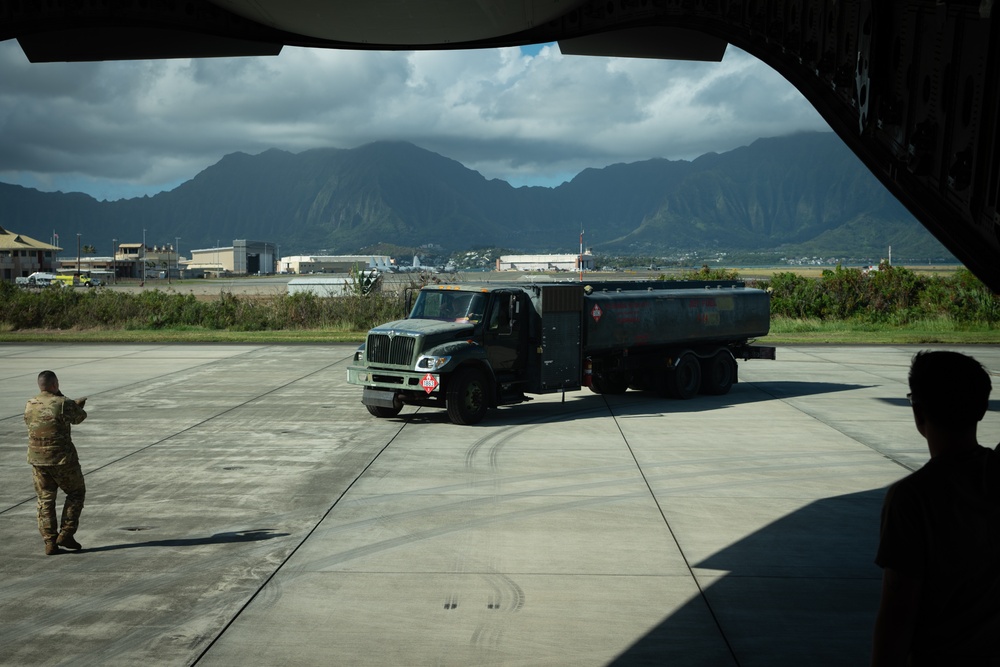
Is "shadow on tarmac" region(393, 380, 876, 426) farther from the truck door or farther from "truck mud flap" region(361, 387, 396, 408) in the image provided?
the truck door

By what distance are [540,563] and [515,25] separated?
7793mm

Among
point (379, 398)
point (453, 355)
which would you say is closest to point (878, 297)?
point (453, 355)

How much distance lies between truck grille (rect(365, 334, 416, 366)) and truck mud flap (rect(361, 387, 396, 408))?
527 millimetres

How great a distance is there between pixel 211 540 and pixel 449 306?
858 centimetres

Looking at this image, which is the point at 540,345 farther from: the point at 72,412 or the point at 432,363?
the point at 72,412

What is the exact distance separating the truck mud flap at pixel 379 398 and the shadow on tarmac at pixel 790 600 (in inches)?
311

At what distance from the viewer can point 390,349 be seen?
16188mm

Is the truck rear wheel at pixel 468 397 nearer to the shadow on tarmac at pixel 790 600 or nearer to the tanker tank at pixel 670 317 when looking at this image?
the tanker tank at pixel 670 317

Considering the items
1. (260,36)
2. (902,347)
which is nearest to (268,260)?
(902,347)

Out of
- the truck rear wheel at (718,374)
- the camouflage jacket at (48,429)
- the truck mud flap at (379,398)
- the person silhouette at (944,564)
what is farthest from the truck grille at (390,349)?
the person silhouette at (944,564)

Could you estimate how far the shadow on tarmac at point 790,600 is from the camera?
6.41 meters

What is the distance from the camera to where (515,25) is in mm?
12875

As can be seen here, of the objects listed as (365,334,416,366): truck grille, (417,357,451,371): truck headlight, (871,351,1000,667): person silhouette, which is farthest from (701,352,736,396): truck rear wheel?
(871,351,1000,667): person silhouette

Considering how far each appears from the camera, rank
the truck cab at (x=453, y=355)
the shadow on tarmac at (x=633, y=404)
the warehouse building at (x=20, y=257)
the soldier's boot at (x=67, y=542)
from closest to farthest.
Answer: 1. the soldier's boot at (x=67, y=542)
2. the truck cab at (x=453, y=355)
3. the shadow on tarmac at (x=633, y=404)
4. the warehouse building at (x=20, y=257)
